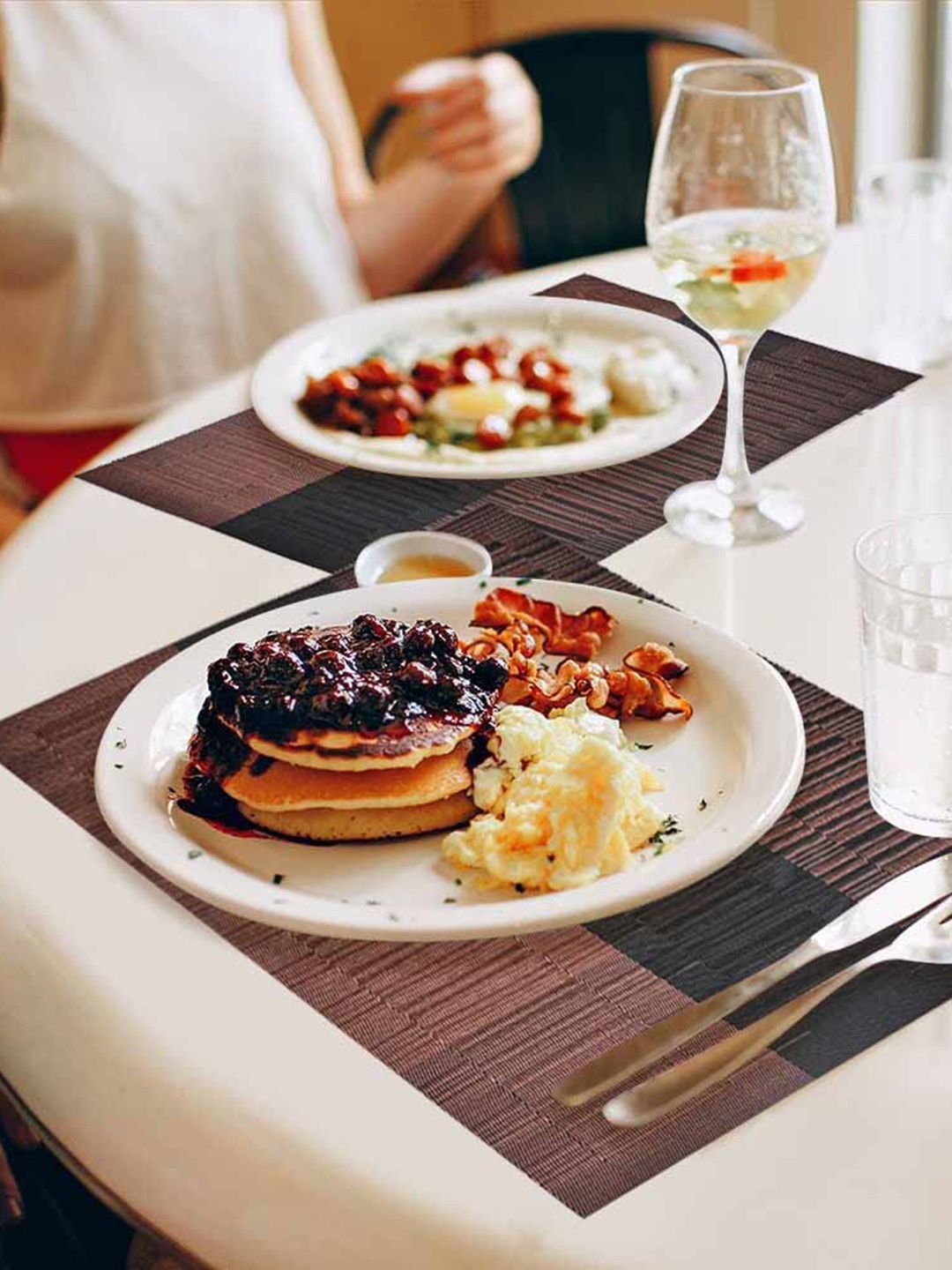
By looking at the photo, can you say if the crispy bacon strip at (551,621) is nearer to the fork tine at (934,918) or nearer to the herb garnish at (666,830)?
the herb garnish at (666,830)

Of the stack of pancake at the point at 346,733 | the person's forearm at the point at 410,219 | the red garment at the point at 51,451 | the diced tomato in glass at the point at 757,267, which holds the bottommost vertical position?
the red garment at the point at 51,451

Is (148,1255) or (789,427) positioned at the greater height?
(789,427)

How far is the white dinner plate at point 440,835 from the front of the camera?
94 centimetres

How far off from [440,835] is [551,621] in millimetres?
246

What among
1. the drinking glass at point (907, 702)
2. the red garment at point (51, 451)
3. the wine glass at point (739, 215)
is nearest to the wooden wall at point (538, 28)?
the red garment at point (51, 451)

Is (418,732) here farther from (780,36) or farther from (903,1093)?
(780,36)

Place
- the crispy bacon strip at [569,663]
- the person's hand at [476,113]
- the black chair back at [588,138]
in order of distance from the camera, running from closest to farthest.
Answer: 1. the crispy bacon strip at [569,663]
2. the person's hand at [476,113]
3. the black chair back at [588,138]

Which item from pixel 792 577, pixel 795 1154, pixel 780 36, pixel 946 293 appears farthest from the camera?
pixel 780 36

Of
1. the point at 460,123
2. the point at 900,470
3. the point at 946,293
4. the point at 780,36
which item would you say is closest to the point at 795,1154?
the point at 900,470

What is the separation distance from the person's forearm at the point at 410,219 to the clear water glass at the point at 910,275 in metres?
0.96

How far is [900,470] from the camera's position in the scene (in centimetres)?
150

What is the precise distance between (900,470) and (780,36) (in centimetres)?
A: 274

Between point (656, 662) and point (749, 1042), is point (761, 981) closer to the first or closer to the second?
point (749, 1042)

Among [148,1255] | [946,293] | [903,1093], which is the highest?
[946,293]
